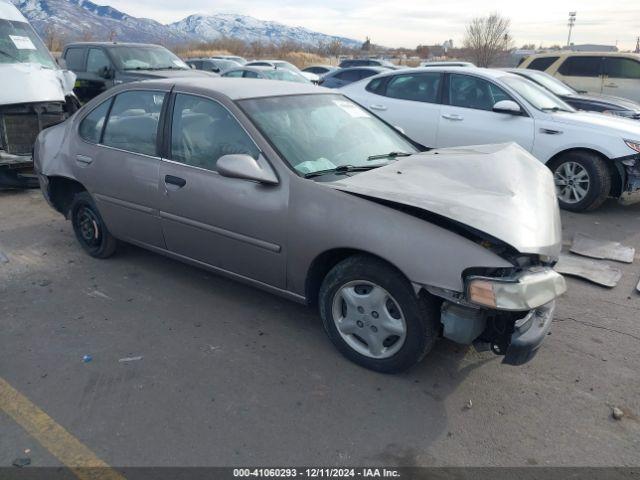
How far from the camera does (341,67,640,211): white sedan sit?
645 centimetres

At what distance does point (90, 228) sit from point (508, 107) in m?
5.22

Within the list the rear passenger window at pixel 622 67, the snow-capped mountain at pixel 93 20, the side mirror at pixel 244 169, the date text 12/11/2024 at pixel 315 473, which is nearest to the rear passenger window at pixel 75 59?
the side mirror at pixel 244 169

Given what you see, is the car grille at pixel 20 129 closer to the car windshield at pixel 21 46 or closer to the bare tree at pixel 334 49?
the car windshield at pixel 21 46

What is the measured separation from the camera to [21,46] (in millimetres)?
7973

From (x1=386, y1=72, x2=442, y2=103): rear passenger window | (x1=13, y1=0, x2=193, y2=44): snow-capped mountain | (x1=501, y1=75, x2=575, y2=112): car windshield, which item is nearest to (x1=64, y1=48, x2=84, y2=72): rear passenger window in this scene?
(x1=386, y1=72, x2=442, y2=103): rear passenger window

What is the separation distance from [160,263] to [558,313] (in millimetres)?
3438

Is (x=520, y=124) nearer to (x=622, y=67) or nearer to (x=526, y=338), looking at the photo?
(x=526, y=338)

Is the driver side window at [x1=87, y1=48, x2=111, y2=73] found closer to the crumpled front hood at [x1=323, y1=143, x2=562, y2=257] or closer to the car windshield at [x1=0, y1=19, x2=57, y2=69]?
the car windshield at [x1=0, y1=19, x2=57, y2=69]

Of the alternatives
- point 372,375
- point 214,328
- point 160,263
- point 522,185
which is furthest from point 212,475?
point 160,263

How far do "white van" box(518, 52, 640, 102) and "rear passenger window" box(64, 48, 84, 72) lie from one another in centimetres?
1099

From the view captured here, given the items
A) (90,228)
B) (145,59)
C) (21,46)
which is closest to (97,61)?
(145,59)

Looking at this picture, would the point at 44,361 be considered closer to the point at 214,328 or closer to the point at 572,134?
the point at 214,328

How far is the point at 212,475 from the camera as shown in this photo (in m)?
2.46

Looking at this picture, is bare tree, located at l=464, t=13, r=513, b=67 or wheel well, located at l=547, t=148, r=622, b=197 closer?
wheel well, located at l=547, t=148, r=622, b=197
